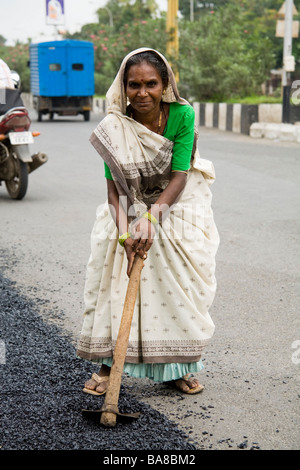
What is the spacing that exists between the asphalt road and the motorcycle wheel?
4.8 inches

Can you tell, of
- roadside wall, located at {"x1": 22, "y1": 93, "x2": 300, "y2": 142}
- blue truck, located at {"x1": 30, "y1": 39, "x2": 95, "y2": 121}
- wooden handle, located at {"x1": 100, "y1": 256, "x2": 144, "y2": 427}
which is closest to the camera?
wooden handle, located at {"x1": 100, "y1": 256, "x2": 144, "y2": 427}

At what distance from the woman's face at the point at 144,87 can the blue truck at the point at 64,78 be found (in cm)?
2061

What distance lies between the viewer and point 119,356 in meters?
2.98

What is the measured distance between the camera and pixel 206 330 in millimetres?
3330

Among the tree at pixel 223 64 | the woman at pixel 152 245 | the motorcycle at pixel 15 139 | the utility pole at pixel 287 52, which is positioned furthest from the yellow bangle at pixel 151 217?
the tree at pixel 223 64

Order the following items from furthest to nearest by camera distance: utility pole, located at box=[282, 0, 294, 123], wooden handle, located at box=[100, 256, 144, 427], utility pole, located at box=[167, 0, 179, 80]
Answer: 1. utility pole, located at box=[167, 0, 179, 80]
2. utility pole, located at box=[282, 0, 294, 123]
3. wooden handle, located at box=[100, 256, 144, 427]

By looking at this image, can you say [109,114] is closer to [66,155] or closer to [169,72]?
[169,72]

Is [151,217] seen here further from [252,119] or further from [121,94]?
[252,119]

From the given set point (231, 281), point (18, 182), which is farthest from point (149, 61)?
point (18, 182)

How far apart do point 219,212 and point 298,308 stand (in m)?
3.17

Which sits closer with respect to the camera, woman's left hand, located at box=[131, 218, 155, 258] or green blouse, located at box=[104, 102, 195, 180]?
woman's left hand, located at box=[131, 218, 155, 258]

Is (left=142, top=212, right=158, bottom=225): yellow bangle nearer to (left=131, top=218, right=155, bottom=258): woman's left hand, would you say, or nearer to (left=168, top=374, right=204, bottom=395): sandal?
(left=131, top=218, right=155, bottom=258): woman's left hand

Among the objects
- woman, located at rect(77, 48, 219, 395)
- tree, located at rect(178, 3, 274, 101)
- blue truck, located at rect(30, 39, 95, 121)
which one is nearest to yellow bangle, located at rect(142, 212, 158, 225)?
woman, located at rect(77, 48, 219, 395)

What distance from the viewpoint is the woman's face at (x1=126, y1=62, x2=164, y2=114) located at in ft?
10.3
